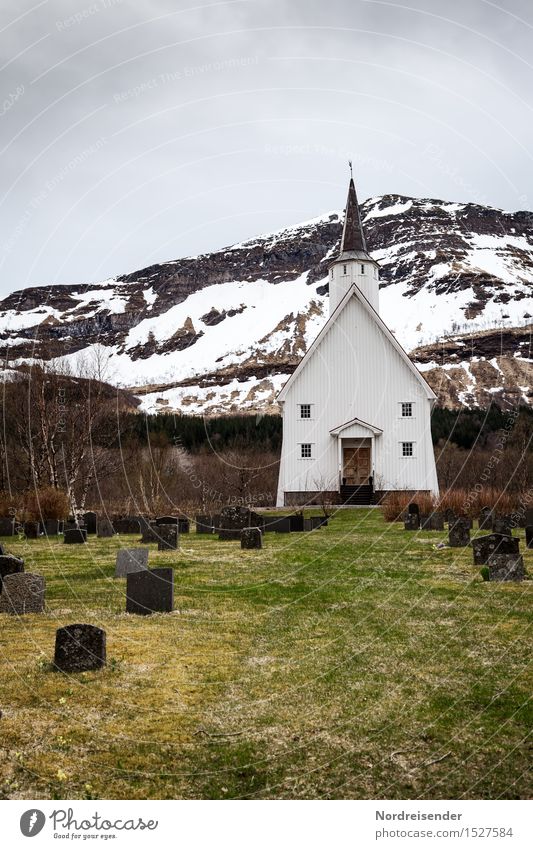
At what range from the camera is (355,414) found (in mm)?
42188

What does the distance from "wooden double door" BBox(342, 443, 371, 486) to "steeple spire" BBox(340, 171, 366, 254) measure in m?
14.5

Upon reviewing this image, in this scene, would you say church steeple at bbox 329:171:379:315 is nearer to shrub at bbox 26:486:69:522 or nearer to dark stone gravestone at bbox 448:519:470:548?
shrub at bbox 26:486:69:522

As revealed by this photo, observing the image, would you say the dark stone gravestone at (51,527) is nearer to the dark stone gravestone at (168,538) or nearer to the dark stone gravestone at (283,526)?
the dark stone gravestone at (283,526)

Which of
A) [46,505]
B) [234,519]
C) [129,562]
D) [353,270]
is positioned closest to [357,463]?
[353,270]

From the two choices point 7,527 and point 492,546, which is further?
point 7,527

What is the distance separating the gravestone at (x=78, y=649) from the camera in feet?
28.2

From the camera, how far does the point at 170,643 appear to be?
32.3 ft

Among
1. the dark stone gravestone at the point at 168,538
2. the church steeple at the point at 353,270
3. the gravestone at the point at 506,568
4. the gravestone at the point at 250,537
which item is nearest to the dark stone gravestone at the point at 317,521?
the gravestone at the point at 250,537

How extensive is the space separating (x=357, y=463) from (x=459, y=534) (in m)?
23.6

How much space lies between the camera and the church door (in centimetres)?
4214

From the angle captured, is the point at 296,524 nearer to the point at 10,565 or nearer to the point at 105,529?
the point at 105,529

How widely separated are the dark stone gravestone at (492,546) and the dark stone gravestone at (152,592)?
19.8 ft

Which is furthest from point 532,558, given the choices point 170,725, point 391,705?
point 170,725

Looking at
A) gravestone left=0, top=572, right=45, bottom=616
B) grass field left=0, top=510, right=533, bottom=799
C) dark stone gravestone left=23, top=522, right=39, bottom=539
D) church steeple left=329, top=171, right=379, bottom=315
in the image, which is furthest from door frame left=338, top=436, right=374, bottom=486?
gravestone left=0, top=572, right=45, bottom=616
